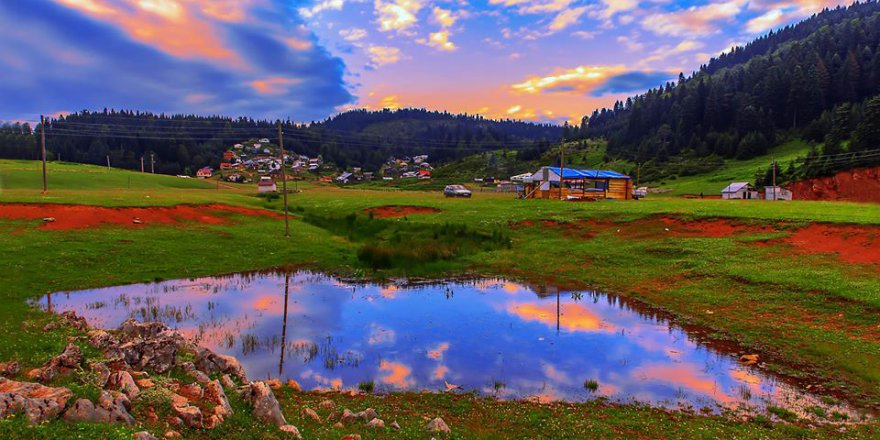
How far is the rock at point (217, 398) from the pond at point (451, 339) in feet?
14.5

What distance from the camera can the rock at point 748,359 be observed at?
17.3m

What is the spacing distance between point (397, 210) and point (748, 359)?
49.1 metres

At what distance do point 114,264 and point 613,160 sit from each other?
172m

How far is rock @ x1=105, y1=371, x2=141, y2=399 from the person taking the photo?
10.1 meters

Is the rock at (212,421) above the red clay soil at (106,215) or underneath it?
underneath

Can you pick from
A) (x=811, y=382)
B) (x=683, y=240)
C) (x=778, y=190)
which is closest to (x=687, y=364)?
(x=811, y=382)

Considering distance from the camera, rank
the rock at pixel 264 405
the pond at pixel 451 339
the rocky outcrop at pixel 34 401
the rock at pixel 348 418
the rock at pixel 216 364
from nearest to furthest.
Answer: the rocky outcrop at pixel 34 401 < the rock at pixel 264 405 < the rock at pixel 348 418 < the rock at pixel 216 364 < the pond at pixel 451 339

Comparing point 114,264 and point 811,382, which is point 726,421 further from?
point 114,264

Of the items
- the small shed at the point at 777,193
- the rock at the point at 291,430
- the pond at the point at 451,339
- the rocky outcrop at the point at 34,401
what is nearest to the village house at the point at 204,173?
the pond at the point at 451,339

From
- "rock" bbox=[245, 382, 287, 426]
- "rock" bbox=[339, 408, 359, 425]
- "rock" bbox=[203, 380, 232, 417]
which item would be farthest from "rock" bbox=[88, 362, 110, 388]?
"rock" bbox=[339, 408, 359, 425]

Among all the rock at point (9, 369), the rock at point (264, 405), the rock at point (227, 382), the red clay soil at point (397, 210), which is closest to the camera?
the rock at point (264, 405)

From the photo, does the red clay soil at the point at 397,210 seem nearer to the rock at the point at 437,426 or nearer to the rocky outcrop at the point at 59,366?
the rocky outcrop at the point at 59,366

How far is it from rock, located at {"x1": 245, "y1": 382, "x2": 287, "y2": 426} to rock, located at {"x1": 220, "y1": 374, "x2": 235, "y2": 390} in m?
1.43

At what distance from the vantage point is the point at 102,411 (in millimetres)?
8648
